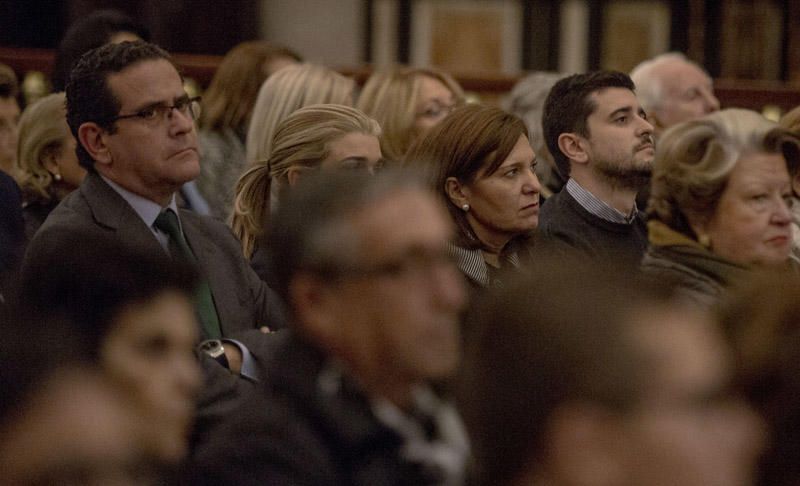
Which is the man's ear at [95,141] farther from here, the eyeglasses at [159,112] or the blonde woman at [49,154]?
the blonde woman at [49,154]

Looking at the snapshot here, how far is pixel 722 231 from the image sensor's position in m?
3.25

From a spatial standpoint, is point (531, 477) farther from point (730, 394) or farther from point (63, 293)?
point (63, 293)

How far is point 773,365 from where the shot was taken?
7.59ft

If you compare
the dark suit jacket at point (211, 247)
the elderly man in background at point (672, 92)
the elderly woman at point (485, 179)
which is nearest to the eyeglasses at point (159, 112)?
the dark suit jacket at point (211, 247)

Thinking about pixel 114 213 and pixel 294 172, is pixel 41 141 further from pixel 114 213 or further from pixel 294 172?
pixel 114 213

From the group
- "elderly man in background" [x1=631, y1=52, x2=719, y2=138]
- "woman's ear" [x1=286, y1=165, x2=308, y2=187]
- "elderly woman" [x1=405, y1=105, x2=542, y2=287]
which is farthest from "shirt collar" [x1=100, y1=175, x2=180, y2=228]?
"elderly man in background" [x1=631, y1=52, x2=719, y2=138]

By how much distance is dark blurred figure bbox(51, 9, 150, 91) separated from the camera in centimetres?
521

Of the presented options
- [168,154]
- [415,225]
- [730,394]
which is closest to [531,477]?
[730,394]

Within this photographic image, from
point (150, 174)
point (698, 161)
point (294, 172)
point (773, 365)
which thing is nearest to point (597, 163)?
point (294, 172)

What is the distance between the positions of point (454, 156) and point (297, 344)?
1800 mm

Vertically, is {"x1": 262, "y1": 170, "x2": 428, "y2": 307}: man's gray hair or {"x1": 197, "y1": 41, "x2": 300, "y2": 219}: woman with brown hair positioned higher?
{"x1": 262, "y1": 170, "x2": 428, "y2": 307}: man's gray hair

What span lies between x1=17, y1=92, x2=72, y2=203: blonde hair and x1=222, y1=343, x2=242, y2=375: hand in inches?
56.1

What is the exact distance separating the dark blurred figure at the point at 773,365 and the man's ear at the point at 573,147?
2061 mm

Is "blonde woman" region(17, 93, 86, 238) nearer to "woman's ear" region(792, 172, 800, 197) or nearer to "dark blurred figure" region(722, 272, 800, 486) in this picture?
"woman's ear" region(792, 172, 800, 197)
